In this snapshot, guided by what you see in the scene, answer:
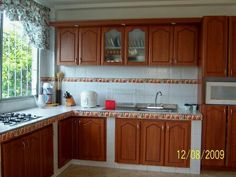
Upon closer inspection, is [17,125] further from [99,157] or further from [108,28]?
[108,28]

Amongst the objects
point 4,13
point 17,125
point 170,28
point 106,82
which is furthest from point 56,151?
point 170,28

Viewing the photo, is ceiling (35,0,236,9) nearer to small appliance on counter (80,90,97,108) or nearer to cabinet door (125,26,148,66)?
cabinet door (125,26,148,66)

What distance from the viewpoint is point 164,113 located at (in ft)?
11.3

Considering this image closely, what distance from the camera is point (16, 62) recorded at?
11.6ft

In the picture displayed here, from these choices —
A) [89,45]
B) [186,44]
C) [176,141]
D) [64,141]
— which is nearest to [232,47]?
[186,44]

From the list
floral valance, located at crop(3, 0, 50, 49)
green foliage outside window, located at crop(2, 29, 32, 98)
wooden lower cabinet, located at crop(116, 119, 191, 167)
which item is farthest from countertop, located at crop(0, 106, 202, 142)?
floral valance, located at crop(3, 0, 50, 49)

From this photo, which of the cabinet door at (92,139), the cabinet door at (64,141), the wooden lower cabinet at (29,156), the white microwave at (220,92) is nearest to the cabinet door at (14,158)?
the wooden lower cabinet at (29,156)

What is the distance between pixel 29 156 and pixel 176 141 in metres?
1.86

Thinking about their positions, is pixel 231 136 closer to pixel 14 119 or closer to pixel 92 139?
pixel 92 139

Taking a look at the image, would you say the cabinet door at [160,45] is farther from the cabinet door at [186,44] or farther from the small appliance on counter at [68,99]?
the small appliance on counter at [68,99]

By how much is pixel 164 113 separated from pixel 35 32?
2087 mm

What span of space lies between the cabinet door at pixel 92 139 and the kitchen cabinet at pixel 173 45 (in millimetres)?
1172

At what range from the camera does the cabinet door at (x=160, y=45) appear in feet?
12.4

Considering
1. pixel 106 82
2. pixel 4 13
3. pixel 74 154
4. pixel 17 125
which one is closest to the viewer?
pixel 17 125
